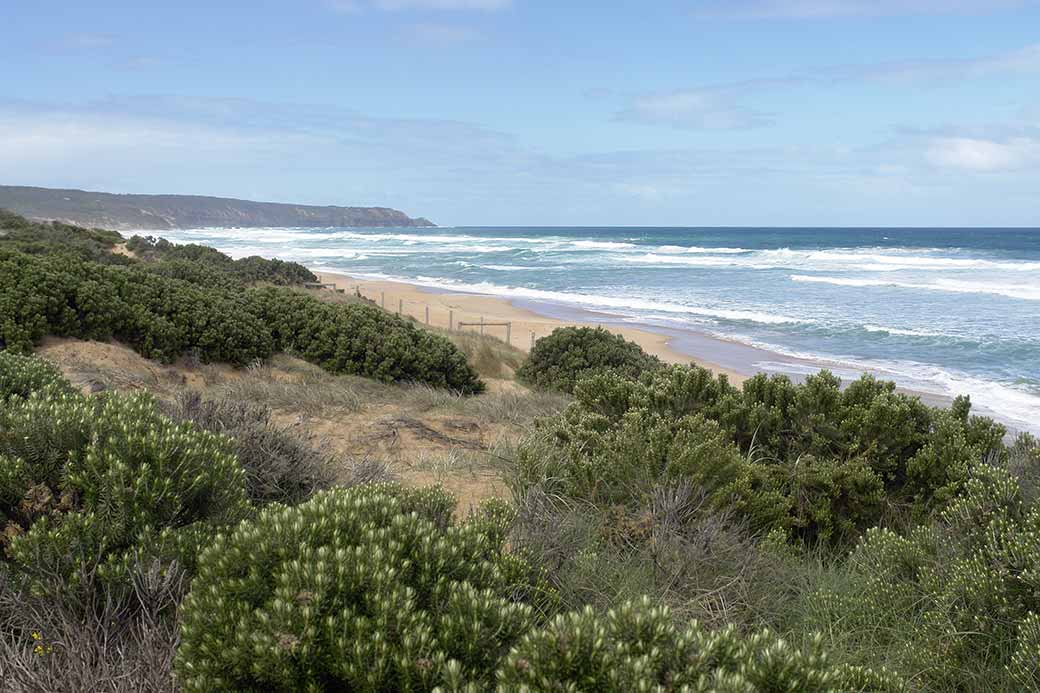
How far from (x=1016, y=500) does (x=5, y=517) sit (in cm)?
500

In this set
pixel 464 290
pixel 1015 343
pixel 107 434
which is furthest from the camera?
pixel 464 290

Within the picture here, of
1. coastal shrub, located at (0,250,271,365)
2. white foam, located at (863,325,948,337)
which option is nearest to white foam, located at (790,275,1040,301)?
white foam, located at (863,325,948,337)

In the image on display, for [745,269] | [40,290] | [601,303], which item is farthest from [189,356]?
[745,269]

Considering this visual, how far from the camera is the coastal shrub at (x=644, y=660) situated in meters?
2.54

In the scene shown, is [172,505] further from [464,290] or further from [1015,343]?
[464,290]

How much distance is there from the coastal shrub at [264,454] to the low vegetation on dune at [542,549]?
2 centimetres

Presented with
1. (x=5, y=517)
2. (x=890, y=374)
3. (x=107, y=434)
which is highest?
(x=107, y=434)

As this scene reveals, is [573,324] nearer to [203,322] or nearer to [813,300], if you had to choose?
[813,300]

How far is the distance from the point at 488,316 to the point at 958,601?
28232mm

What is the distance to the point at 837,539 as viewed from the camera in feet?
18.9

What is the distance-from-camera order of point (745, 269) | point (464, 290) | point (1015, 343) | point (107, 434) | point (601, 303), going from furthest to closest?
point (745, 269), point (464, 290), point (601, 303), point (1015, 343), point (107, 434)

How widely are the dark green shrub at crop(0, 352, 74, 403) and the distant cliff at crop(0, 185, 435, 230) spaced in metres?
96.6

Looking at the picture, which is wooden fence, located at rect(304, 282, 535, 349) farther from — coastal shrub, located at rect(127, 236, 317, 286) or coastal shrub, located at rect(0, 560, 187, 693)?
coastal shrub, located at rect(0, 560, 187, 693)

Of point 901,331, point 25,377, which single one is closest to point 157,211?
point 901,331
